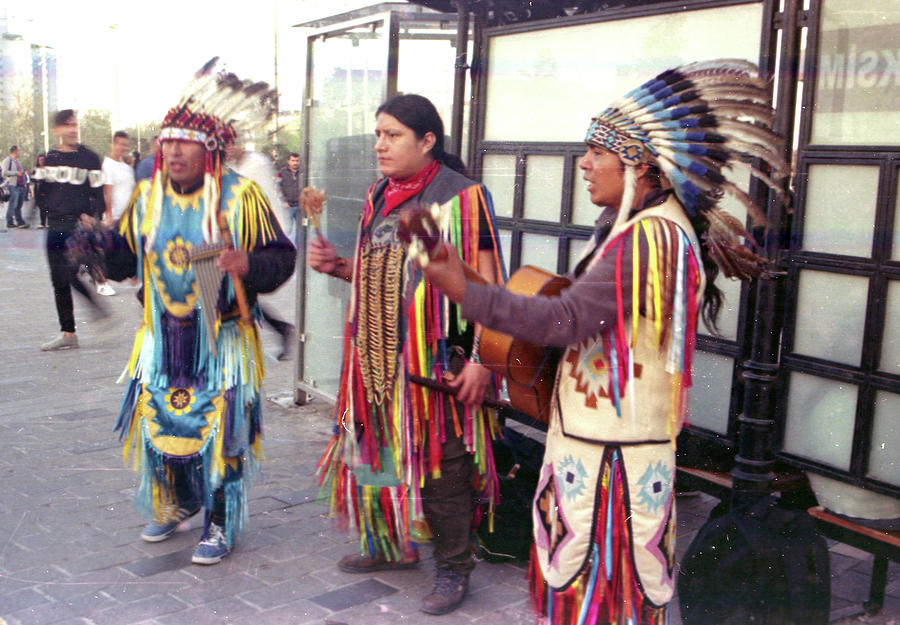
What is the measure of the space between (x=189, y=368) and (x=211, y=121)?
0.89 m

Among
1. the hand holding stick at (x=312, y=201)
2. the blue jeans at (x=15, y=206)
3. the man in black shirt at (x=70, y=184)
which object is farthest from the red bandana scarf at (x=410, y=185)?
the blue jeans at (x=15, y=206)

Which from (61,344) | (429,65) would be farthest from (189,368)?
(61,344)

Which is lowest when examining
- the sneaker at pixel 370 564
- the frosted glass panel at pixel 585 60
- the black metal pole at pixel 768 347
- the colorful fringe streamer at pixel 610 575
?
the sneaker at pixel 370 564

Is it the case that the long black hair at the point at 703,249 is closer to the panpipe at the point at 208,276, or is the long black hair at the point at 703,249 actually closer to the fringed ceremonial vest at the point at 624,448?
the fringed ceremonial vest at the point at 624,448

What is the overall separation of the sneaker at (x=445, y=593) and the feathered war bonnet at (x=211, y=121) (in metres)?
1.42

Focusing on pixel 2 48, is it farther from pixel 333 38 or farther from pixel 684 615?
pixel 684 615

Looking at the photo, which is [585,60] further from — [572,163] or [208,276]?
[208,276]

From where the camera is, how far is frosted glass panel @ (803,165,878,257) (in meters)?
2.67

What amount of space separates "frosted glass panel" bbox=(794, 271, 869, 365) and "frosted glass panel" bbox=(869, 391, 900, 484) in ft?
0.48

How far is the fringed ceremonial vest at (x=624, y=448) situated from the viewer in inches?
77.9

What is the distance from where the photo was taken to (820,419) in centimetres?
287

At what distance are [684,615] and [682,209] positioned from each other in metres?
1.38

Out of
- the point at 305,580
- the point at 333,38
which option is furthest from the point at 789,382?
the point at 333,38

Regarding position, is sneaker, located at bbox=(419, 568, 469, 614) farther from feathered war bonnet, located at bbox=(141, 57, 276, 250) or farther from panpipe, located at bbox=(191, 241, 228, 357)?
feathered war bonnet, located at bbox=(141, 57, 276, 250)
